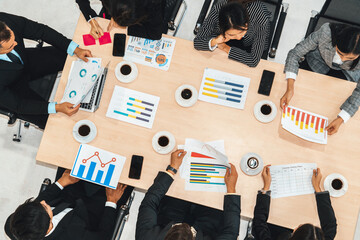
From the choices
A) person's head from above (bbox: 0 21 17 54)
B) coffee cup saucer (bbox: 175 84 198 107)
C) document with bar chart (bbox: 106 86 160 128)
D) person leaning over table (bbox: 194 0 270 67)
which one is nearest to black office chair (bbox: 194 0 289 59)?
person leaning over table (bbox: 194 0 270 67)

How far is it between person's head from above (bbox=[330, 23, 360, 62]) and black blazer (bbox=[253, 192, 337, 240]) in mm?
791

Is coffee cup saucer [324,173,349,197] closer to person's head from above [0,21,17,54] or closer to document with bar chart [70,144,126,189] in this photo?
document with bar chart [70,144,126,189]

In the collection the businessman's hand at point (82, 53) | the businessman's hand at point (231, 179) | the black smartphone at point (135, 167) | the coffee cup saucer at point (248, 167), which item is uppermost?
the businessman's hand at point (82, 53)

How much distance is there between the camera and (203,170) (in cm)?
185

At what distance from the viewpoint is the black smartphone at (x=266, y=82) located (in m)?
1.92

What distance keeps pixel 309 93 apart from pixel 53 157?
1564mm

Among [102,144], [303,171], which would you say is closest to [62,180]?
[102,144]

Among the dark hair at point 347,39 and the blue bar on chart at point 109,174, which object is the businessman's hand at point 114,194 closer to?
the blue bar on chart at point 109,174

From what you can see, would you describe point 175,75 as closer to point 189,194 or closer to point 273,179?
point 189,194

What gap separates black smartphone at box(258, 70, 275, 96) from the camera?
192 centimetres

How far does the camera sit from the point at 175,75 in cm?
196

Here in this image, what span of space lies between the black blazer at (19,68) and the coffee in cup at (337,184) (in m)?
1.73

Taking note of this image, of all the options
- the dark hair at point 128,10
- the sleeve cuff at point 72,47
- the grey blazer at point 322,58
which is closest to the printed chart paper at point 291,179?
the grey blazer at point 322,58

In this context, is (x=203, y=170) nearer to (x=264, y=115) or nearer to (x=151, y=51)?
(x=264, y=115)
